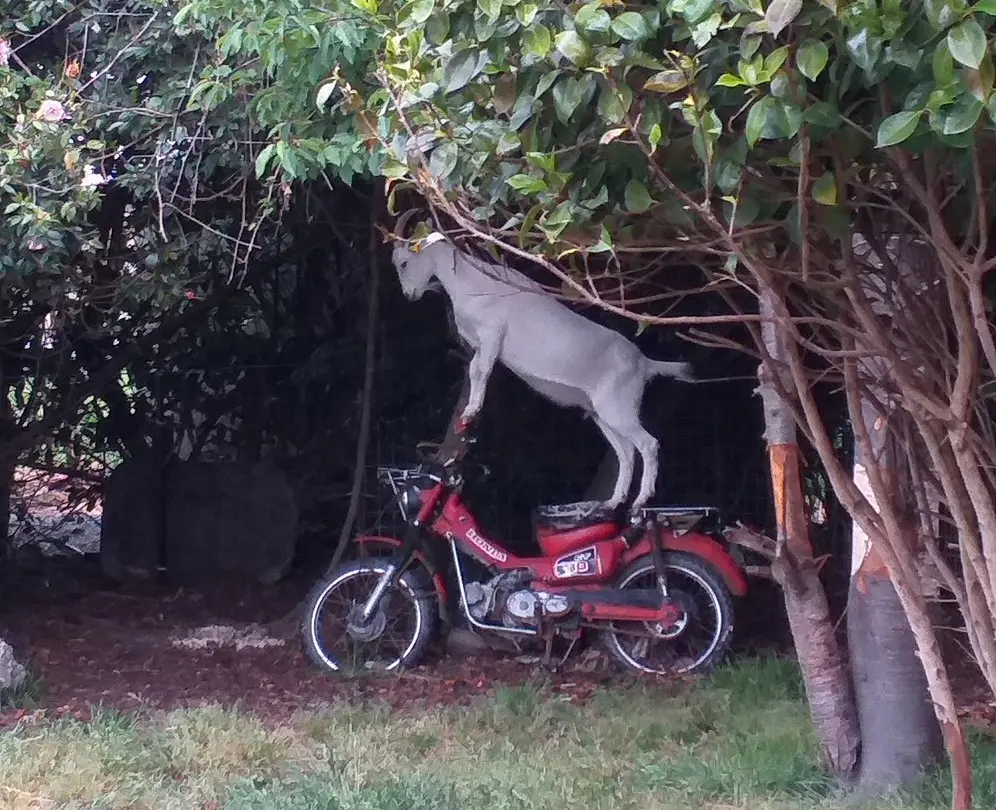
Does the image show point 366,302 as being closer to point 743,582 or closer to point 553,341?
point 553,341

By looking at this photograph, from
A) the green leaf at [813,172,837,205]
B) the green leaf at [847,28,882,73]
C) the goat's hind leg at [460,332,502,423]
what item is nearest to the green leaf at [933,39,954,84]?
the green leaf at [847,28,882,73]

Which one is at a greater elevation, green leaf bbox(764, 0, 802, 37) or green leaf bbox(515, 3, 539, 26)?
green leaf bbox(515, 3, 539, 26)

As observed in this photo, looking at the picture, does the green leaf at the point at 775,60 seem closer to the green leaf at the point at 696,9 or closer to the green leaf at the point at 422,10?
the green leaf at the point at 696,9

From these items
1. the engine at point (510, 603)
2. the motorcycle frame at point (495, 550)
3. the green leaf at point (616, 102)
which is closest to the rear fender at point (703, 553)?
the motorcycle frame at point (495, 550)

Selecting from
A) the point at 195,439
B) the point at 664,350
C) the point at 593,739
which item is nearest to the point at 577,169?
the point at 593,739

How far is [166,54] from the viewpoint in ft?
16.9

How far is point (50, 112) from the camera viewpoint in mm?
4559

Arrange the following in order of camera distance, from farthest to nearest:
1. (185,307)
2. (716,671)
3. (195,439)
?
(195,439) → (185,307) → (716,671)

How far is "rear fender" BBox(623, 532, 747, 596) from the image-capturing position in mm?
6309

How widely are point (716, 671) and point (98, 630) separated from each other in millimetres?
3705

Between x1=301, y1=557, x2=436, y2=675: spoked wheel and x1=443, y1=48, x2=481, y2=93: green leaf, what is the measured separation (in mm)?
4059

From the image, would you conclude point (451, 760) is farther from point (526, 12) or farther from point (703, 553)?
point (526, 12)

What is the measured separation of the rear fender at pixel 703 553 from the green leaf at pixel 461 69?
406cm

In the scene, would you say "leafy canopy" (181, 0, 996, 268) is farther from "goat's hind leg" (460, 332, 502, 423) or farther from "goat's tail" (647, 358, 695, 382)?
"goat's tail" (647, 358, 695, 382)
